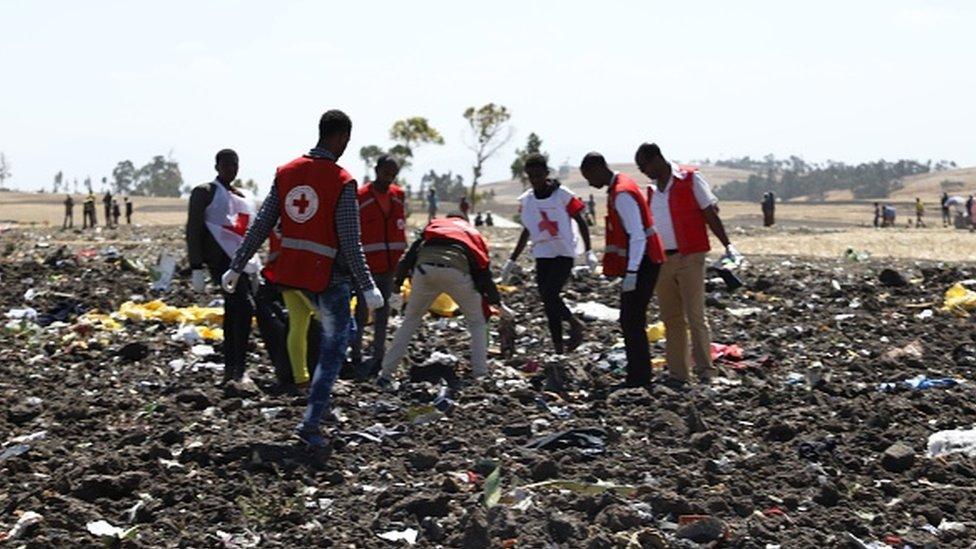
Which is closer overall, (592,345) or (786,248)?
(592,345)

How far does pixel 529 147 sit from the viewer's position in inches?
2931

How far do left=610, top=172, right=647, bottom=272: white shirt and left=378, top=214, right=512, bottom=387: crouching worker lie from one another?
0.87 m

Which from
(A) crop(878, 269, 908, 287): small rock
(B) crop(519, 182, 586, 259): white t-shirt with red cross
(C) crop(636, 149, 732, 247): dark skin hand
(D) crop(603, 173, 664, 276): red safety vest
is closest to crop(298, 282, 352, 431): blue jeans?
(D) crop(603, 173, 664, 276): red safety vest

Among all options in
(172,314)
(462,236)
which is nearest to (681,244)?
(462,236)

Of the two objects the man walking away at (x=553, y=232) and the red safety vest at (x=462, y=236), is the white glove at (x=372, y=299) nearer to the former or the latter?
the red safety vest at (x=462, y=236)

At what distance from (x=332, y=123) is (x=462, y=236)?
6.40 feet

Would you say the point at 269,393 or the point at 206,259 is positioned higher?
the point at 206,259

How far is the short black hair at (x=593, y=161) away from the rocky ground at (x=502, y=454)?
1.28 m

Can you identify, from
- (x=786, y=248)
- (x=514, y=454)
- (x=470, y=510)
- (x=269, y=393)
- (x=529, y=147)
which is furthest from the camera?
(x=529, y=147)

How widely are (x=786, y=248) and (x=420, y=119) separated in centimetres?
5220

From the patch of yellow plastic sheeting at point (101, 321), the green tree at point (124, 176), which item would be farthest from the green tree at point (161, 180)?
the patch of yellow plastic sheeting at point (101, 321)

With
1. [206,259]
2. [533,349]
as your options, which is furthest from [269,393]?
[533,349]

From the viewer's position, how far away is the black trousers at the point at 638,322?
8.40 metres

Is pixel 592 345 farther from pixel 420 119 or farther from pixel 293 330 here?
pixel 420 119
